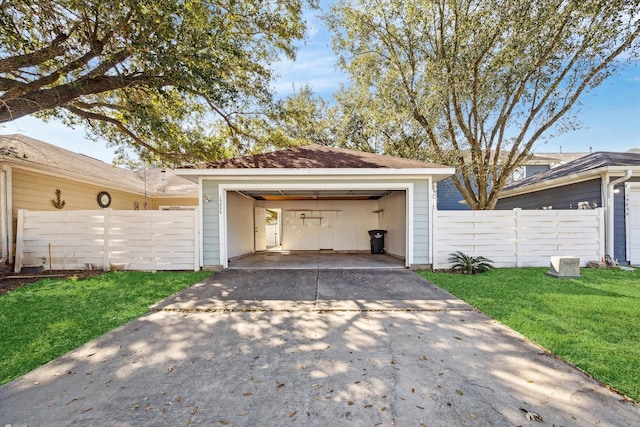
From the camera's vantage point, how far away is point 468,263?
690cm

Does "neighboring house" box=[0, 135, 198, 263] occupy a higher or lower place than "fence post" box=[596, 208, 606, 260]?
higher

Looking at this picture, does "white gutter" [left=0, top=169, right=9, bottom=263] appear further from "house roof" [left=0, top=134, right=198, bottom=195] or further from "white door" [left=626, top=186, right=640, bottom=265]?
"white door" [left=626, top=186, right=640, bottom=265]

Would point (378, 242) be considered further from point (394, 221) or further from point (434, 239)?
point (434, 239)

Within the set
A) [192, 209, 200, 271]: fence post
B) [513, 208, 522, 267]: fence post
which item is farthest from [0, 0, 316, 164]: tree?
[513, 208, 522, 267]: fence post

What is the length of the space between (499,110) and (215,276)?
9.99 meters

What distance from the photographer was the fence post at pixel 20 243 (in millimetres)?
6898

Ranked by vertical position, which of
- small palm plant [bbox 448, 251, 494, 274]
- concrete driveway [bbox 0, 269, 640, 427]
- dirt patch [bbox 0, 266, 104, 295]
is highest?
small palm plant [bbox 448, 251, 494, 274]

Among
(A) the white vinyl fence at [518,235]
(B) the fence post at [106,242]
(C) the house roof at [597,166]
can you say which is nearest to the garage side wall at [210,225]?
(B) the fence post at [106,242]

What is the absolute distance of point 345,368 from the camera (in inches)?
103

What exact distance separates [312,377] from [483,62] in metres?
9.83

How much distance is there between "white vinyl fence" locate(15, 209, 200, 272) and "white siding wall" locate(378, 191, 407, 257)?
250 inches

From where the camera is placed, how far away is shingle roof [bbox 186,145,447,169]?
24.0 feet

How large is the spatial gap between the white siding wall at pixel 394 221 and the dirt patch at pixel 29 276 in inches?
335

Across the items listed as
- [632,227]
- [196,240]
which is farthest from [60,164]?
[632,227]
